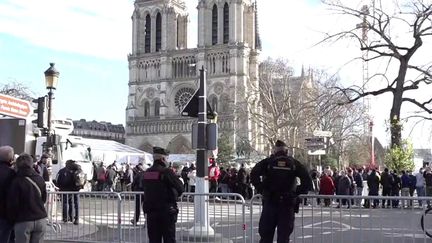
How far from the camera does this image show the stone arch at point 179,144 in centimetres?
9593

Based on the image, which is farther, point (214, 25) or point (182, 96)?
point (182, 96)

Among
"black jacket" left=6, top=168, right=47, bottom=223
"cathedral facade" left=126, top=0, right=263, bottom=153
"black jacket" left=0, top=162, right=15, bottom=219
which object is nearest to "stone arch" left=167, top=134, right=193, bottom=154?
"cathedral facade" left=126, top=0, right=263, bottom=153

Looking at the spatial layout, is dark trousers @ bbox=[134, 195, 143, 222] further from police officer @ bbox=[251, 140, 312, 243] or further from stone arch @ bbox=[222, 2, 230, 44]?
stone arch @ bbox=[222, 2, 230, 44]

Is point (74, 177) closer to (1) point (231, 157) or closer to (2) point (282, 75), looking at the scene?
(2) point (282, 75)

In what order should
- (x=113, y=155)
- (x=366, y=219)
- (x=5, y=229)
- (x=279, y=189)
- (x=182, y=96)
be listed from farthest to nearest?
1. (x=182, y=96)
2. (x=113, y=155)
3. (x=366, y=219)
4. (x=279, y=189)
5. (x=5, y=229)

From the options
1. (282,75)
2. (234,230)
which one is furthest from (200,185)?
(282,75)

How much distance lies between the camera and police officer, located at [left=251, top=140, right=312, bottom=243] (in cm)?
856

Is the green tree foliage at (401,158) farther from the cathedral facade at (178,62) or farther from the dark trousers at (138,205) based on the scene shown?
the cathedral facade at (178,62)

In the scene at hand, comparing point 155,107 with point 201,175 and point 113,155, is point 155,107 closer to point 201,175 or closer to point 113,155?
point 113,155

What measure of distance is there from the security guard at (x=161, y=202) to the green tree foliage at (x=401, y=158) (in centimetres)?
1721

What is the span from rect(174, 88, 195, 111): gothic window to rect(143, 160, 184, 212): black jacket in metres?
87.6

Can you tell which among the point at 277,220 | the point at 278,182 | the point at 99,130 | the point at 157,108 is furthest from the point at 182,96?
the point at 278,182

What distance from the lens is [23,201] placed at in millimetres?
7676

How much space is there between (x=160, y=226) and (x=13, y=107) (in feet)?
14.3
